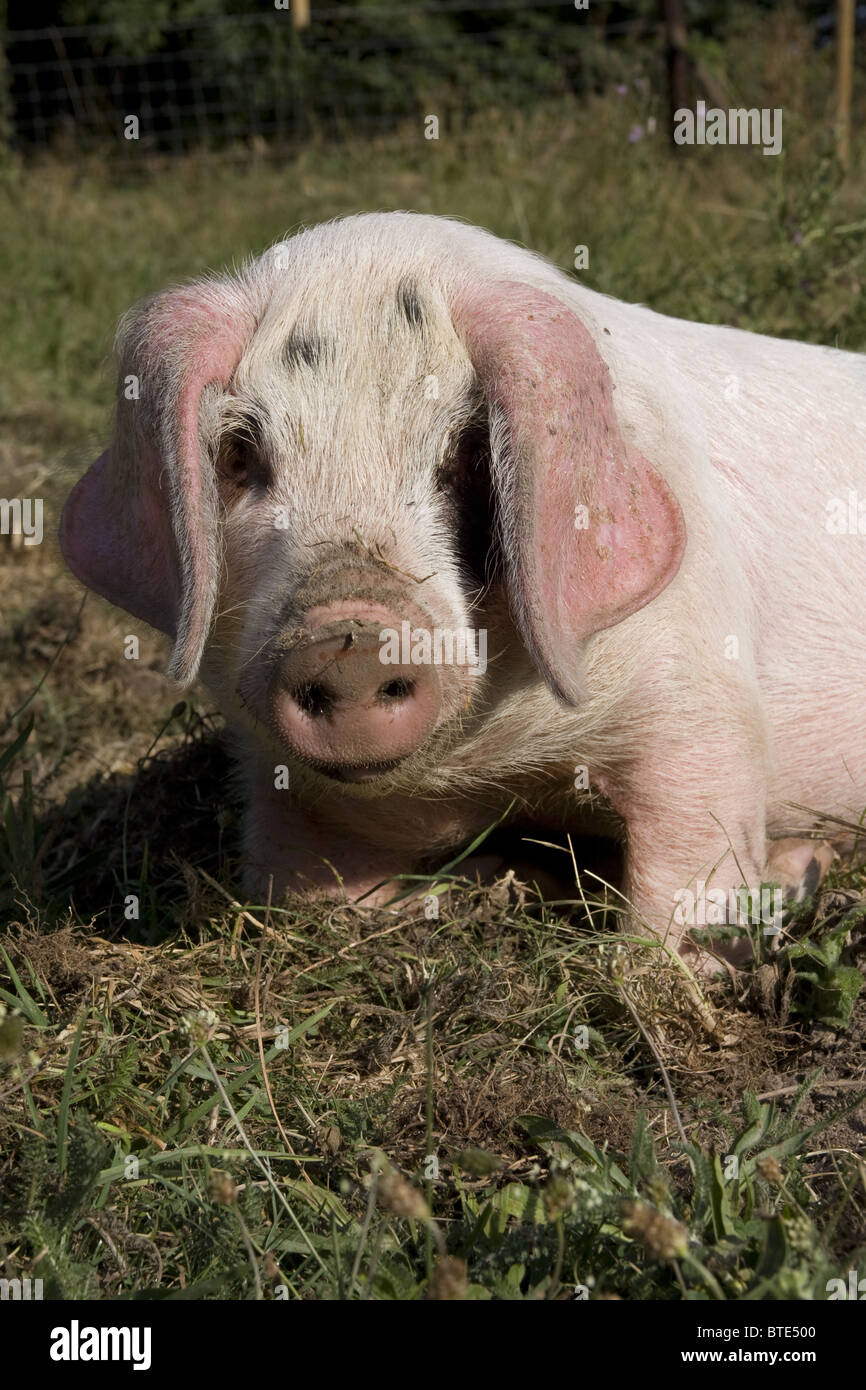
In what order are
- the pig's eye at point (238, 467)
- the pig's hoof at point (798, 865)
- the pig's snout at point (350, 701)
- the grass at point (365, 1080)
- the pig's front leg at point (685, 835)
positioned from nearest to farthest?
the grass at point (365, 1080), the pig's snout at point (350, 701), the pig's eye at point (238, 467), the pig's front leg at point (685, 835), the pig's hoof at point (798, 865)

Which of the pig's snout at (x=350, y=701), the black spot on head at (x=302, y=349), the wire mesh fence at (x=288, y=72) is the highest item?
the wire mesh fence at (x=288, y=72)

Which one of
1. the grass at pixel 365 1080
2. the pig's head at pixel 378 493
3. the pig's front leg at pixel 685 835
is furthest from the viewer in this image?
the pig's front leg at pixel 685 835

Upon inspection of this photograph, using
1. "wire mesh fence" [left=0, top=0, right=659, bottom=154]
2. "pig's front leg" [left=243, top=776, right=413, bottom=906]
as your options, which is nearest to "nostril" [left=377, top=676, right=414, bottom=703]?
"pig's front leg" [left=243, top=776, right=413, bottom=906]

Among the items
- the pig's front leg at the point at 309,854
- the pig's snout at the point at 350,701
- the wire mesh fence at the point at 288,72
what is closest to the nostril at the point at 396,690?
the pig's snout at the point at 350,701

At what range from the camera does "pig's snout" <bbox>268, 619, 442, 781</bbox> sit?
2375 mm

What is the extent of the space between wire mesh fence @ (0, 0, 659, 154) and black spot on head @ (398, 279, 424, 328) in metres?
8.61

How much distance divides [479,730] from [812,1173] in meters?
1.00

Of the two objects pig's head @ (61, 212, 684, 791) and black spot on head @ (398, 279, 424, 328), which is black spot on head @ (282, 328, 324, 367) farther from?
black spot on head @ (398, 279, 424, 328)

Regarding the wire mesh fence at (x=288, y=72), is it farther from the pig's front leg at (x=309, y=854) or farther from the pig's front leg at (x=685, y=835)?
the pig's front leg at (x=685, y=835)

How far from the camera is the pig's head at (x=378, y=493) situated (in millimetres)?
2482

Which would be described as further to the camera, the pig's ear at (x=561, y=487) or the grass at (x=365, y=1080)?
the pig's ear at (x=561, y=487)

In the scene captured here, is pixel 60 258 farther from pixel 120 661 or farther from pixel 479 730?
pixel 479 730
